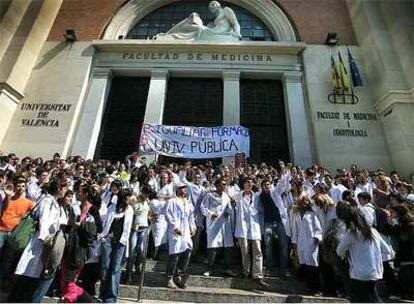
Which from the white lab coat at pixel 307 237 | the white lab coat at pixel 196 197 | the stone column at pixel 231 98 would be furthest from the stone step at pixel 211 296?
the stone column at pixel 231 98

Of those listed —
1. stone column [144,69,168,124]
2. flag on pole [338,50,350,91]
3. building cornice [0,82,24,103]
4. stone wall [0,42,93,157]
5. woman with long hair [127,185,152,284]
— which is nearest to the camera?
woman with long hair [127,185,152,284]

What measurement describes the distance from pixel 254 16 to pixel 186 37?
4198 mm

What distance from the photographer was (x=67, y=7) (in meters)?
16.2

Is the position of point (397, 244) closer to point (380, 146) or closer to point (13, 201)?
→ point (13, 201)

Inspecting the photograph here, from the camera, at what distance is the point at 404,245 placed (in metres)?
5.31

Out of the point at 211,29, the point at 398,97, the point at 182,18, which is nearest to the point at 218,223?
the point at 398,97

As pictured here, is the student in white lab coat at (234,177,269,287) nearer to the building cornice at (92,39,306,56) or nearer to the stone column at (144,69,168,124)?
the stone column at (144,69,168,124)

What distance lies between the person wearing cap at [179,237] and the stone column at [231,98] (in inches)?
264

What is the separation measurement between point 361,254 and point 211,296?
2.42 meters

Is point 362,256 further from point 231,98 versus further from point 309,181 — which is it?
point 231,98

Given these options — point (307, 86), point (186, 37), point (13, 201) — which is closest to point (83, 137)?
point (186, 37)

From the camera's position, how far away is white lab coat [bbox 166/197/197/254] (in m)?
6.05

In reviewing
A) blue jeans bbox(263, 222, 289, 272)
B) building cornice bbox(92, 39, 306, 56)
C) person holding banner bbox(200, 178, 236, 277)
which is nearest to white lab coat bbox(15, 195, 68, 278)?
person holding banner bbox(200, 178, 236, 277)

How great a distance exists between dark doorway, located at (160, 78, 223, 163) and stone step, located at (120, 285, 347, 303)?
8700mm
